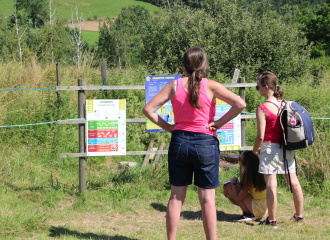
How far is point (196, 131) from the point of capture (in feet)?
8.64

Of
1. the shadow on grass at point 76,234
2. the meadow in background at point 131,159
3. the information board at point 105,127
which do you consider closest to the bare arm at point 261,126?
the meadow in background at point 131,159

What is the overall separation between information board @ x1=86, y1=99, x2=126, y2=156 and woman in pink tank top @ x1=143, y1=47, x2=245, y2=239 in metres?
2.09

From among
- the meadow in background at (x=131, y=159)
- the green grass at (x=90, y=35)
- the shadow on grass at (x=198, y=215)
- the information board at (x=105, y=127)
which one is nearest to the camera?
the meadow in background at (x=131, y=159)

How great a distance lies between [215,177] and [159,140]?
15.2 ft

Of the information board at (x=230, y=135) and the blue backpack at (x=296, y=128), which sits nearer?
the blue backpack at (x=296, y=128)

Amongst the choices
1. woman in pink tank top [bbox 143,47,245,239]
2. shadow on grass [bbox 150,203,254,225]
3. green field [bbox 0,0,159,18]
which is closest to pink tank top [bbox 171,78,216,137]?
woman in pink tank top [bbox 143,47,245,239]

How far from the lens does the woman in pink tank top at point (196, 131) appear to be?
2.62m

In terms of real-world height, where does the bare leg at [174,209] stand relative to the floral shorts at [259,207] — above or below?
above

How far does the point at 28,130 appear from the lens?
22.0 feet

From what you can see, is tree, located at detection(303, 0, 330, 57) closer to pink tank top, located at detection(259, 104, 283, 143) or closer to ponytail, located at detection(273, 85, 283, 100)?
ponytail, located at detection(273, 85, 283, 100)

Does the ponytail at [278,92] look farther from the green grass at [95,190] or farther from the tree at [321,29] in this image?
the tree at [321,29]

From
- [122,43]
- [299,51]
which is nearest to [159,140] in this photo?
[299,51]

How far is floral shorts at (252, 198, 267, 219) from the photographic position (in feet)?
13.2

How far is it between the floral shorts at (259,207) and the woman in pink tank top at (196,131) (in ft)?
4.86
